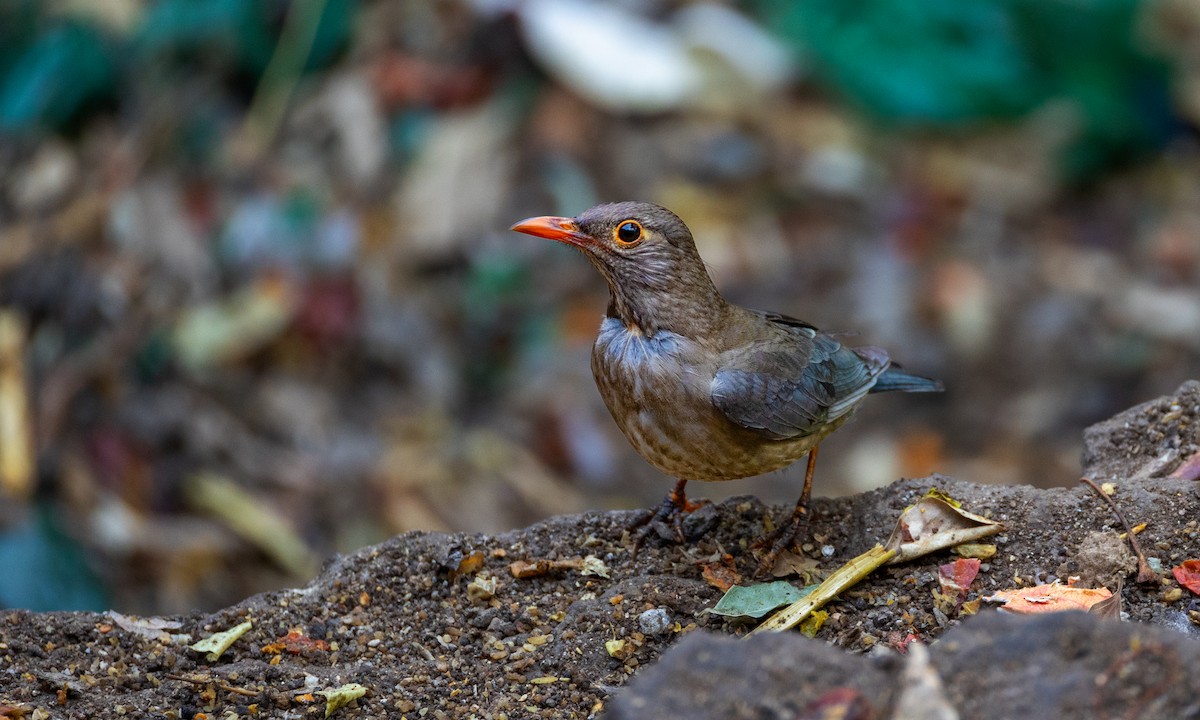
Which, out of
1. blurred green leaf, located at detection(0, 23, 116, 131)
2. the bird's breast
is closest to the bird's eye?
the bird's breast

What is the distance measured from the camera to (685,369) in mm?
4133

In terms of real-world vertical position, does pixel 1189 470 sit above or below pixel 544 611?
above

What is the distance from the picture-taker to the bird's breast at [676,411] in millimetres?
4094

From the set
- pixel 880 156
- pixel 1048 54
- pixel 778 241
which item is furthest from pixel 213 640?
pixel 1048 54

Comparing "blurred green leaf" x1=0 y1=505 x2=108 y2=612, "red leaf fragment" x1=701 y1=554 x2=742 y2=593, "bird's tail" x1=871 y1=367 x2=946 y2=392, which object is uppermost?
"blurred green leaf" x1=0 y1=505 x2=108 y2=612

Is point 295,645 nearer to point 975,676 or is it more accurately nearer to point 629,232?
point 629,232

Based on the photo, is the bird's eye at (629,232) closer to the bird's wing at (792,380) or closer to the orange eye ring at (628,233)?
the orange eye ring at (628,233)

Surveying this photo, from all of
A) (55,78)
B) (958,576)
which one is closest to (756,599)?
(958,576)

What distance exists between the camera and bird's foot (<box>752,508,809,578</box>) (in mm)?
3932

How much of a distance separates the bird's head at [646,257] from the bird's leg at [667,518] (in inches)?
22.7

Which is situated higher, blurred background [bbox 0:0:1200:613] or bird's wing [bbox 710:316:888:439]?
blurred background [bbox 0:0:1200:613]

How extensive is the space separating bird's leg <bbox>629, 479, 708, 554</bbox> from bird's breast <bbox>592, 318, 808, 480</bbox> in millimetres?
101

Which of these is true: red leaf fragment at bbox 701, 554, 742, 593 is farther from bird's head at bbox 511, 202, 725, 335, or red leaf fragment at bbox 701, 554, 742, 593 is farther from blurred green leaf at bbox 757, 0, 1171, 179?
blurred green leaf at bbox 757, 0, 1171, 179

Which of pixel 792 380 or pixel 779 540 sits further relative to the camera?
pixel 792 380
